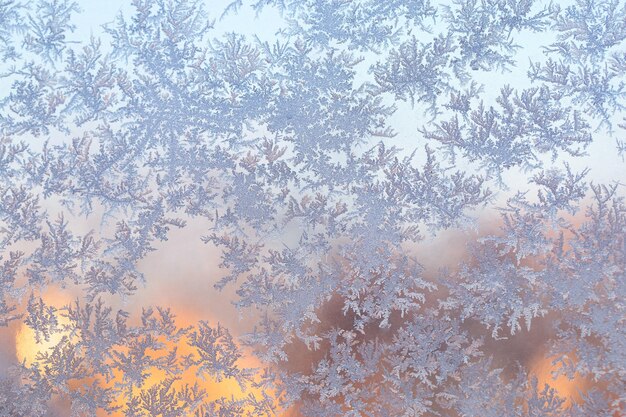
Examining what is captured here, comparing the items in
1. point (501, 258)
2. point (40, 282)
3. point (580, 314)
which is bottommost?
point (580, 314)

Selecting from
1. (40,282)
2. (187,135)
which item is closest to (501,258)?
(187,135)

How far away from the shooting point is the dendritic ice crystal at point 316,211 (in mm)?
1109

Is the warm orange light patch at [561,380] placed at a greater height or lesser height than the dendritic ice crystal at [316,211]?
lesser

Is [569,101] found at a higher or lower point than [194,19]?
lower

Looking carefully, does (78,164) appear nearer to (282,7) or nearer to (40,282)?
(40,282)

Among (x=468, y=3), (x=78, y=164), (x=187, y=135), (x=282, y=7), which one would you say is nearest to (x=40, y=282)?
(x=78, y=164)

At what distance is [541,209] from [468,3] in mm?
484

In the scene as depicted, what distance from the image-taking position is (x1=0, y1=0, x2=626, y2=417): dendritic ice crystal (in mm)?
1109

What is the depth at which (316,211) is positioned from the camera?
115 cm

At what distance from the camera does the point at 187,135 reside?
1175mm

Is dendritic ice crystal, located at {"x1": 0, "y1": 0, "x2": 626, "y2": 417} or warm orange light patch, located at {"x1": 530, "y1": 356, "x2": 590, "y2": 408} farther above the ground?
dendritic ice crystal, located at {"x1": 0, "y1": 0, "x2": 626, "y2": 417}

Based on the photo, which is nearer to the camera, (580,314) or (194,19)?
(580,314)

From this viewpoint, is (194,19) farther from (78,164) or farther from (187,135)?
(78,164)

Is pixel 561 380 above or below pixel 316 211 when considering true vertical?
below
